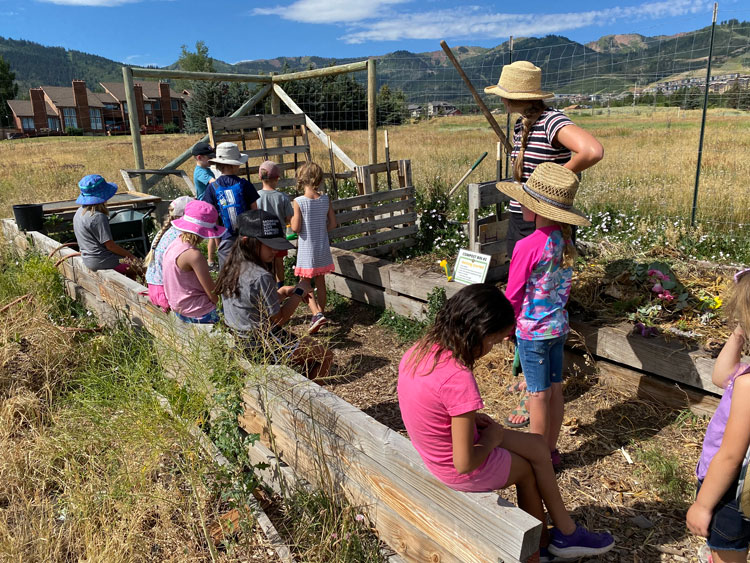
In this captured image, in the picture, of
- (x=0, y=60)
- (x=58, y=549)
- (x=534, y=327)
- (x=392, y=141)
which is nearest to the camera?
(x=58, y=549)

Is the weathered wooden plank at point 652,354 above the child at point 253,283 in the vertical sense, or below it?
below

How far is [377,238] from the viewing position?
6.63 m

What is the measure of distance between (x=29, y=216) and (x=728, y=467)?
8.11 metres

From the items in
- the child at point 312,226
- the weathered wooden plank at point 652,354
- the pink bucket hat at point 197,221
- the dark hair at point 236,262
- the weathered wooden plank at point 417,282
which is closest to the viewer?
the weathered wooden plank at point 652,354

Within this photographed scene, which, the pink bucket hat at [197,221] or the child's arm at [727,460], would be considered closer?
the child's arm at [727,460]

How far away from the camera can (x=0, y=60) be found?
253 ft

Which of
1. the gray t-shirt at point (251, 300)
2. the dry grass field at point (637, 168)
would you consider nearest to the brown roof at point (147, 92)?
the dry grass field at point (637, 168)

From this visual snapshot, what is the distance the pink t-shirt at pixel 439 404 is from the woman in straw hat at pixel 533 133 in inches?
61.0

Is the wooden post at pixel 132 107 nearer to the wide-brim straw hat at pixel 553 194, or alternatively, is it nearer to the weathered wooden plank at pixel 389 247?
the weathered wooden plank at pixel 389 247

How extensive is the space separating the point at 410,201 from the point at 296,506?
4847mm

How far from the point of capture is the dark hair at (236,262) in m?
3.43

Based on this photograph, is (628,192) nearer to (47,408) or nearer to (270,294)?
(270,294)

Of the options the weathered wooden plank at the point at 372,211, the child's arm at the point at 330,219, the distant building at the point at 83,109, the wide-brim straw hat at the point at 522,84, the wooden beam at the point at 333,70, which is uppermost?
the distant building at the point at 83,109

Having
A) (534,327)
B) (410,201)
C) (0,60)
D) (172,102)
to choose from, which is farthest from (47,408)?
(172,102)
